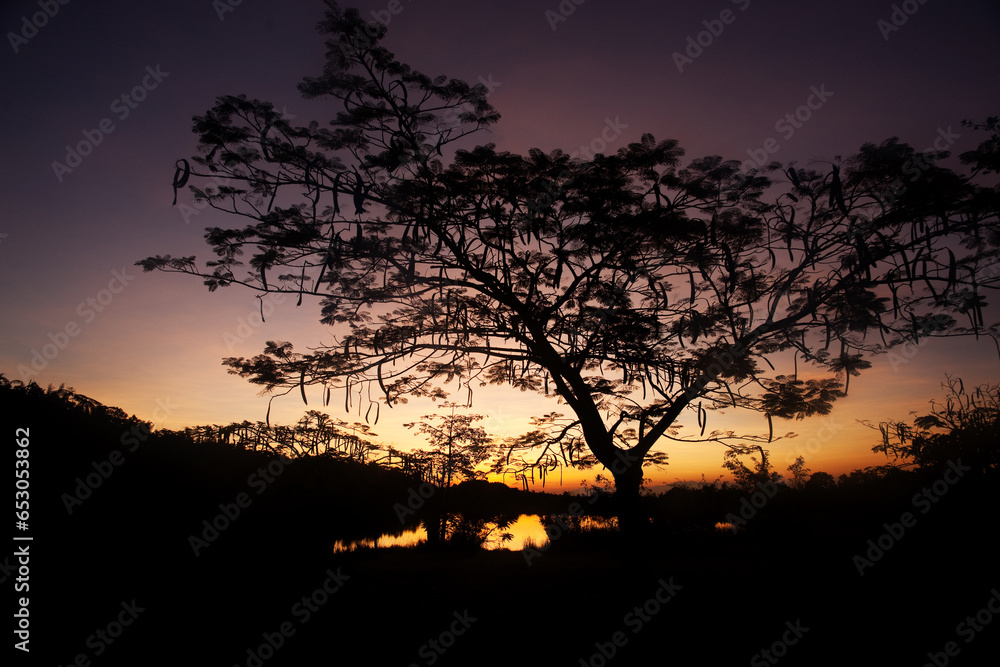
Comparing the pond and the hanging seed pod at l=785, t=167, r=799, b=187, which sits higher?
the hanging seed pod at l=785, t=167, r=799, b=187

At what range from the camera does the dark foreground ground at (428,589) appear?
4535 millimetres

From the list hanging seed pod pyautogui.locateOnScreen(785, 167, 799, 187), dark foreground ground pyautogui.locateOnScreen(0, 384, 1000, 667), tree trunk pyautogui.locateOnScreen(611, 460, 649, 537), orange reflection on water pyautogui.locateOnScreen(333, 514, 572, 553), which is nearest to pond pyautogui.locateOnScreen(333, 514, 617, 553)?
orange reflection on water pyautogui.locateOnScreen(333, 514, 572, 553)

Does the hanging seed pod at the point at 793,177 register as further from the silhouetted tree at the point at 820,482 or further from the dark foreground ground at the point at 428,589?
the silhouetted tree at the point at 820,482

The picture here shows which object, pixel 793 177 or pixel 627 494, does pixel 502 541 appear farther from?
pixel 793 177

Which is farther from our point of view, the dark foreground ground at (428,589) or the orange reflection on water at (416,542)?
the orange reflection on water at (416,542)

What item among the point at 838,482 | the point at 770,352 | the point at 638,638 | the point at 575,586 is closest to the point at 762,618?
the point at 638,638

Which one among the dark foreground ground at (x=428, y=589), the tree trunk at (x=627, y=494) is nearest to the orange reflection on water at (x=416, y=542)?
the dark foreground ground at (x=428, y=589)

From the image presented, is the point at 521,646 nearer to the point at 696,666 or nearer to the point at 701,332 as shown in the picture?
the point at 696,666

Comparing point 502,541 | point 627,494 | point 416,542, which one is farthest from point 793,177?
point 416,542

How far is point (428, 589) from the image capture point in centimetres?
687

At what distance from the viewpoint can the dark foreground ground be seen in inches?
179

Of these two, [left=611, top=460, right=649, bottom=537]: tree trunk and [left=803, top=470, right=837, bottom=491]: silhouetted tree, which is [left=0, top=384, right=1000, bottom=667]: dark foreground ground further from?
[left=803, top=470, right=837, bottom=491]: silhouetted tree

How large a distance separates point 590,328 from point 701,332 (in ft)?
6.60

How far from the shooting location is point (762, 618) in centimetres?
519
